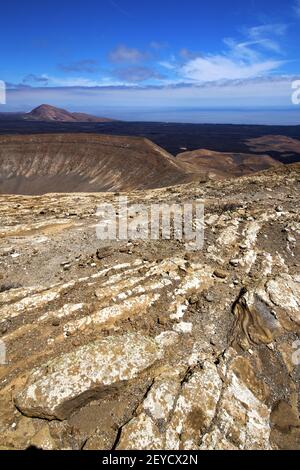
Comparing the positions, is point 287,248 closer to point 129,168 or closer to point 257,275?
point 257,275

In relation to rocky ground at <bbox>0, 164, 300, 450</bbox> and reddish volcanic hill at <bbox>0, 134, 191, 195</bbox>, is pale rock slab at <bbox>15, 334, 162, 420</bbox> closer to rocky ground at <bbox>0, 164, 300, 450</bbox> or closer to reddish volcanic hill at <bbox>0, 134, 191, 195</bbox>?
rocky ground at <bbox>0, 164, 300, 450</bbox>

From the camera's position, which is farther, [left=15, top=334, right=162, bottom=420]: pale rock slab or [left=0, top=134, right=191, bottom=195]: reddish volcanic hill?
[left=0, top=134, right=191, bottom=195]: reddish volcanic hill

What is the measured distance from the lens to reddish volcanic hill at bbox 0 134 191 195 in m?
61.8

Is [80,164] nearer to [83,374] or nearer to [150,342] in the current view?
[150,342]

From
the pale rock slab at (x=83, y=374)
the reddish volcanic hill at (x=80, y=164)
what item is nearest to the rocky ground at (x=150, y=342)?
the pale rock slab at (x=83, y=374)

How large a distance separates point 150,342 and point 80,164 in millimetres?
68182

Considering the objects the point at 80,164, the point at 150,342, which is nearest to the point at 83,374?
the point at 150,342

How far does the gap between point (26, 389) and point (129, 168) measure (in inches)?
2368

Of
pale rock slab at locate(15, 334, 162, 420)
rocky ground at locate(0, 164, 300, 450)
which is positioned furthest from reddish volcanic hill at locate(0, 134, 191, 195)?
pale rock slab at locate(15, 334, 162, 420)

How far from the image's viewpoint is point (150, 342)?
8.02 metres

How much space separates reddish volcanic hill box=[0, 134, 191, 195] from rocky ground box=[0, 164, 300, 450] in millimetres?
43419

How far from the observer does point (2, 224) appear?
15672mm

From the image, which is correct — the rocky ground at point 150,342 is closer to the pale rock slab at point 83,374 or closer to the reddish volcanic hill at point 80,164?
the pale rock slab at point 83,374
